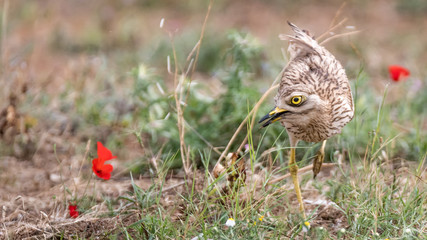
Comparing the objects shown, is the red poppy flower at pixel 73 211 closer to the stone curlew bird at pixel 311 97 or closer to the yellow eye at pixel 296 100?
the stone curlew bird at pixel 311 97

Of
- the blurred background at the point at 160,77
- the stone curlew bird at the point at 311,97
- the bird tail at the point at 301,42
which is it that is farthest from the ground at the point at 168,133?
the bird tail at the point at 301,42

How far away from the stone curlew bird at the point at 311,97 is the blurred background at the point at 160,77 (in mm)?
204

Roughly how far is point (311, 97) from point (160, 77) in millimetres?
1832

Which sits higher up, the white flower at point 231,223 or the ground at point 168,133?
the white flower at point 231,223

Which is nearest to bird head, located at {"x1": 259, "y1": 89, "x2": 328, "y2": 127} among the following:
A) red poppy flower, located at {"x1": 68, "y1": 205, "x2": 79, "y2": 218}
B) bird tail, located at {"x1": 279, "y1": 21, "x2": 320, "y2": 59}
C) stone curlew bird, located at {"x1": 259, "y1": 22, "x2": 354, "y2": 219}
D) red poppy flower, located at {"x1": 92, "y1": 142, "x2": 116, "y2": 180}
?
stone curlew bird, located at {"x1": 259, "y1": 22, "x2": 354, "y2": 219}

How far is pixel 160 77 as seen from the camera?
417 cm

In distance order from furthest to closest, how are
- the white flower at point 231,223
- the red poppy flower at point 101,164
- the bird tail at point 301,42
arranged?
1. the bird tail at point 301,42
2. the red poppy flower at point 101,164
3. the white flower at point 231,223

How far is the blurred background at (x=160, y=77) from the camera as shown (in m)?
3.78

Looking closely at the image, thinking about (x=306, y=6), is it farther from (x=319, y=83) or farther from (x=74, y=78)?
(x=319, y=83)

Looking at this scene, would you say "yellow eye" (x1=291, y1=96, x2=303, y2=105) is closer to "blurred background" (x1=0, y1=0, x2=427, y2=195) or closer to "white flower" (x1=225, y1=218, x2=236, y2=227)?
"blurred background" (x1=0, y1=0, x2=427, y2=195)

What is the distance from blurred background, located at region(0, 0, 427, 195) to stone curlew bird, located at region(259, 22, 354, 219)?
0.67 ft

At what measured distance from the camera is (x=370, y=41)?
22.0 feet

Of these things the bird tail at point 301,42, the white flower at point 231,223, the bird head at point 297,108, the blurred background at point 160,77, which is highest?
the bird tail at point 301,42

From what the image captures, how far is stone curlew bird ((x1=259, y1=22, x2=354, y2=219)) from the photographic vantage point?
101 inches
